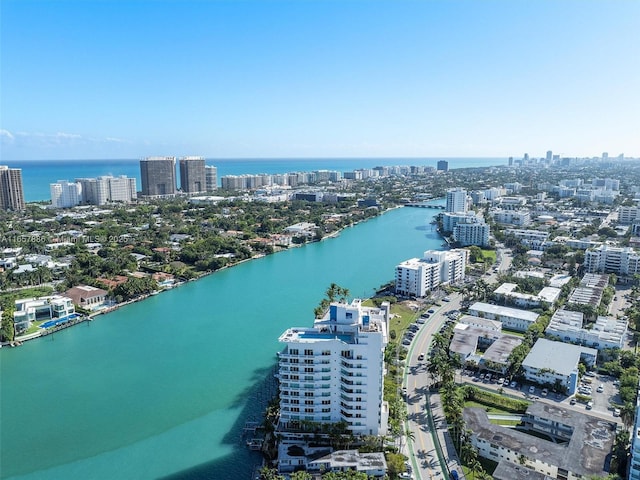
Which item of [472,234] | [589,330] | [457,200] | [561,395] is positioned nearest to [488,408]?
[561,395]

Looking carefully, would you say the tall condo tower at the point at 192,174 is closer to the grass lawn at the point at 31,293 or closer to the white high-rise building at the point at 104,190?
the white high-rise building at the point at 104,190

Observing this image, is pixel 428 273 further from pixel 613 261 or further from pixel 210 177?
pixel 210 177

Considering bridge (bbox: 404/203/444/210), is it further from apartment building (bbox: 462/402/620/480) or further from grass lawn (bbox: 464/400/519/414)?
apartment building (bbox: 462/402/620/480)

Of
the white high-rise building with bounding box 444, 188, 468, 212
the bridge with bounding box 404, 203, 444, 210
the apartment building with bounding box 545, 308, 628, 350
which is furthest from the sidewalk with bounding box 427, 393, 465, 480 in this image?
the bridge with bounding box 404, 203, 444, 210

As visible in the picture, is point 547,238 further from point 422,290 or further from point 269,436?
point 269,436

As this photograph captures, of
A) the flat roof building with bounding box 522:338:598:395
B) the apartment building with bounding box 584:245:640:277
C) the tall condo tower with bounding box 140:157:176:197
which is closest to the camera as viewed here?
the flat roof building with bounding box 522:338:598:395
